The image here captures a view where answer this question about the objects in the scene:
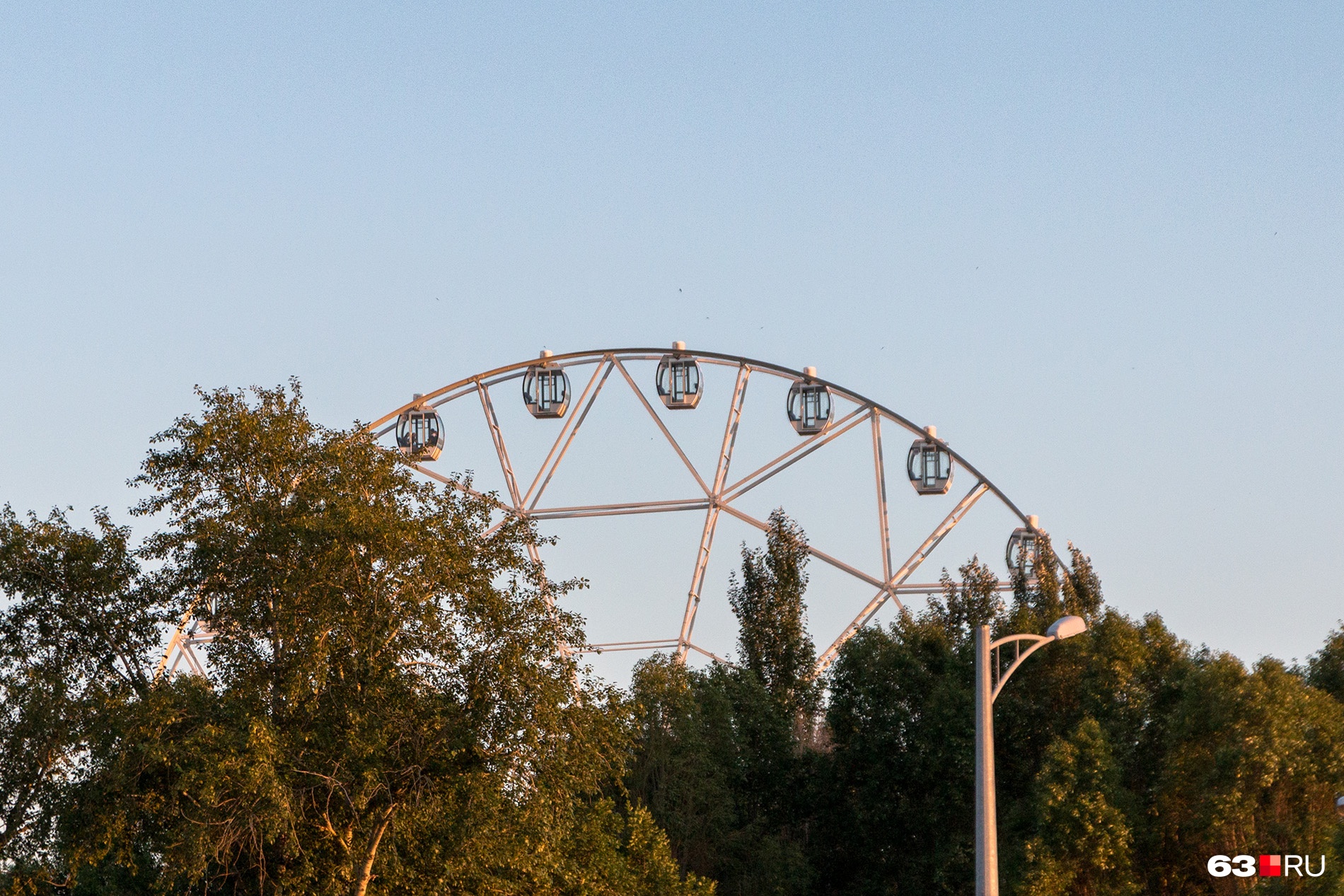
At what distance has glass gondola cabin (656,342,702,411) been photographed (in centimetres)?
4481

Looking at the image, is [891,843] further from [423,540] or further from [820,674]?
[423,540]

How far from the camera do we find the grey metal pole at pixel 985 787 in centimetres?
1855

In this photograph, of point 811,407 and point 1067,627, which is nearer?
point 1067,627

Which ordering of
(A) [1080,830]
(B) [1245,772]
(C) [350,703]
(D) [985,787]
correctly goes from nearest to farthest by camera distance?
(D) [985,787]
(C) [350,703]
(B) [1245,772]
(A) [1080,830]

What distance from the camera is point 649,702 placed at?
4153cm

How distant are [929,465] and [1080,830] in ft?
43.6

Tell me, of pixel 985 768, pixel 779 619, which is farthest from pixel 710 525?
pixel 985 768

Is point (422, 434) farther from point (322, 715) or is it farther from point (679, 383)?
point (322, 715)

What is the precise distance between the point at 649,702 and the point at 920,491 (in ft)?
31.4

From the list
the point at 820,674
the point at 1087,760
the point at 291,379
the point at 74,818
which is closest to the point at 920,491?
the point at 820,674

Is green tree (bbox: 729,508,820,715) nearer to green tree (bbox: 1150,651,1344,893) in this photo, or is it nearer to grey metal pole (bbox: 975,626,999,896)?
green tree (bbox: 1150,651,1344,893)

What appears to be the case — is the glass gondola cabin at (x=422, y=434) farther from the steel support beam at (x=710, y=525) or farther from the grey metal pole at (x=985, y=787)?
the grey metal pole at (x=985, y=787)

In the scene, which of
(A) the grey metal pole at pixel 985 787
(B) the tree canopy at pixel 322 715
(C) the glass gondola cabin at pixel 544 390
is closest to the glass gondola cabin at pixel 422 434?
(C) the glass gondola cabin at pixel 544 390

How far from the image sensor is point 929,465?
45469mm
